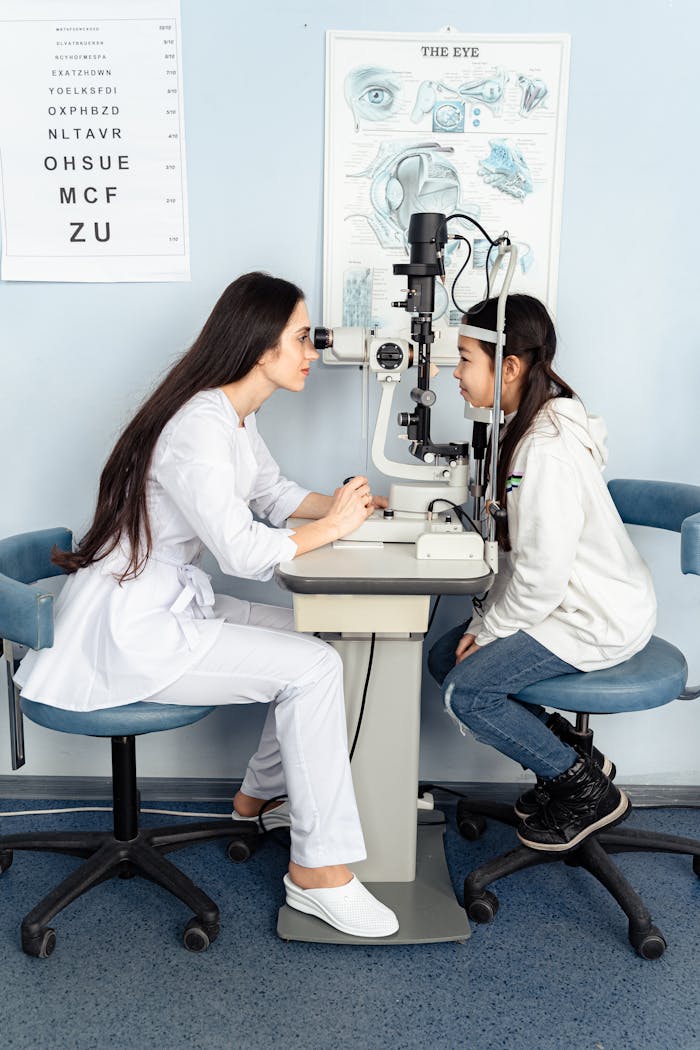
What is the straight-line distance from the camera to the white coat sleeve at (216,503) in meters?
1.64

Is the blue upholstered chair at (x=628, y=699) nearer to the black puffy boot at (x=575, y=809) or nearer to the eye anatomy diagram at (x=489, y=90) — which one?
the black puffy boot at (x=575, y=809)

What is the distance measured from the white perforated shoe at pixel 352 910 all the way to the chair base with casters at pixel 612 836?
0.20 metres

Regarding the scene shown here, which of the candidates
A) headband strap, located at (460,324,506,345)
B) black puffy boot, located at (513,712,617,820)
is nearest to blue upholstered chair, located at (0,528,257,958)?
black puffy boot, located at (513,712,617,820)

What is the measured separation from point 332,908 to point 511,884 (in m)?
0.44

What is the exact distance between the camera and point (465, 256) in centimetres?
213

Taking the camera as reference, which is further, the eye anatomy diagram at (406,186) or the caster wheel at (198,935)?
the eye anatomy diagram at (406,186)

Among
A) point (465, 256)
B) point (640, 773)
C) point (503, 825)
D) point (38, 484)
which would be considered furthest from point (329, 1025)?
point (465, 256)

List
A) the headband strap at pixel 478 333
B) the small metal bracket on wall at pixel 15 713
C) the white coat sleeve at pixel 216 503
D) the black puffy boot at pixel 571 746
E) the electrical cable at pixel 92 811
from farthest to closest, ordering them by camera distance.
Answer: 1. the electrical cable at pixel 92 811
2. the black puffy boot at pixel 571 746
3. the small metal bracket on wall at pixel 15 713
4. the headband strap at pixel 478 333
5. the white coat sleeve at pixel 216 503

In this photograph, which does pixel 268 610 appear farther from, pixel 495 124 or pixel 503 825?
pixel 495 124

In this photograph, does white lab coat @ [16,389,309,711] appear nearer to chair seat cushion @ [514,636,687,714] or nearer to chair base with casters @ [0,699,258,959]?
chair base with casters @ [0,699,258,959]

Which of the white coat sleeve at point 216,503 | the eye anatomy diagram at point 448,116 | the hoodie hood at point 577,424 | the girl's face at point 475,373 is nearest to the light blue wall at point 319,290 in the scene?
the eye anatomy diagram at point 448,116

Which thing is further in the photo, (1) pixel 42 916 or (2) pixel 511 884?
(2) pixel 511 884

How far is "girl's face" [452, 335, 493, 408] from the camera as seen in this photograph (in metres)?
1.84

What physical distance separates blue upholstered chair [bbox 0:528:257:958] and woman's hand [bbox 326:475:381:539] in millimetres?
431
